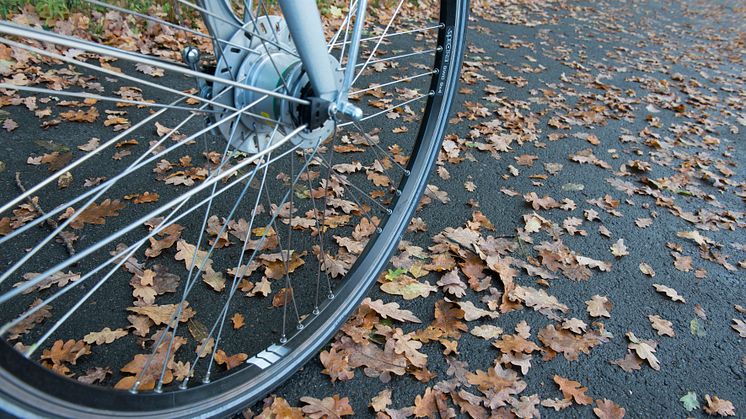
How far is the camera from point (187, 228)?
2.25m

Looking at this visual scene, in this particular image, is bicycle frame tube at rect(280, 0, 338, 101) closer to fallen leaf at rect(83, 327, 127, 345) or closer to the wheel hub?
the wheel hub

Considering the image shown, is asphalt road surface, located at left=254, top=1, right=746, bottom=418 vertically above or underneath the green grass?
underneath

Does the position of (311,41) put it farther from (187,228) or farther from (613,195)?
(613,195)

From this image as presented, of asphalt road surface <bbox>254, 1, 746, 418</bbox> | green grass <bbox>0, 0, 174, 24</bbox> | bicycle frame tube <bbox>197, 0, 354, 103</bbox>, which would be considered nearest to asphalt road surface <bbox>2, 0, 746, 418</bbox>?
asphalt road surface <bbox>254, 1, 746, 418</bbox>

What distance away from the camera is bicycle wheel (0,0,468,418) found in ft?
3.54

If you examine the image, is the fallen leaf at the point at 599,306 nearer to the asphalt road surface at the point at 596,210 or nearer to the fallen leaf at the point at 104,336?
the asphalt road surface at the point at 596,210

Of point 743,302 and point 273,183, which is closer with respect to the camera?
point 743,302

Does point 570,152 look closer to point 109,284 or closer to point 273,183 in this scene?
point 273,183

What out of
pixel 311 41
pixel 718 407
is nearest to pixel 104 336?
pixel 311 41

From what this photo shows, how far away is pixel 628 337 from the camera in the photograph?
2.07 m

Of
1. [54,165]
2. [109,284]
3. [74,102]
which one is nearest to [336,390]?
[109,284]

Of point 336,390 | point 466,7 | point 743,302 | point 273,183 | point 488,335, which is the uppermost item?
point 466,7

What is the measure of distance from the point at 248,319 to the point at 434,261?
0.87 metres

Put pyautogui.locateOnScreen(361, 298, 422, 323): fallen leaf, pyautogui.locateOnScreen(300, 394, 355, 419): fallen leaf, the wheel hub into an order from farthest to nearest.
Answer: pyautogui.locateOnScreen(361, 298, 422, 323): fallen leaf
pyautogui.locateOnScreen(300, 394, 355, 419): fallen leaf
the wheel hub
